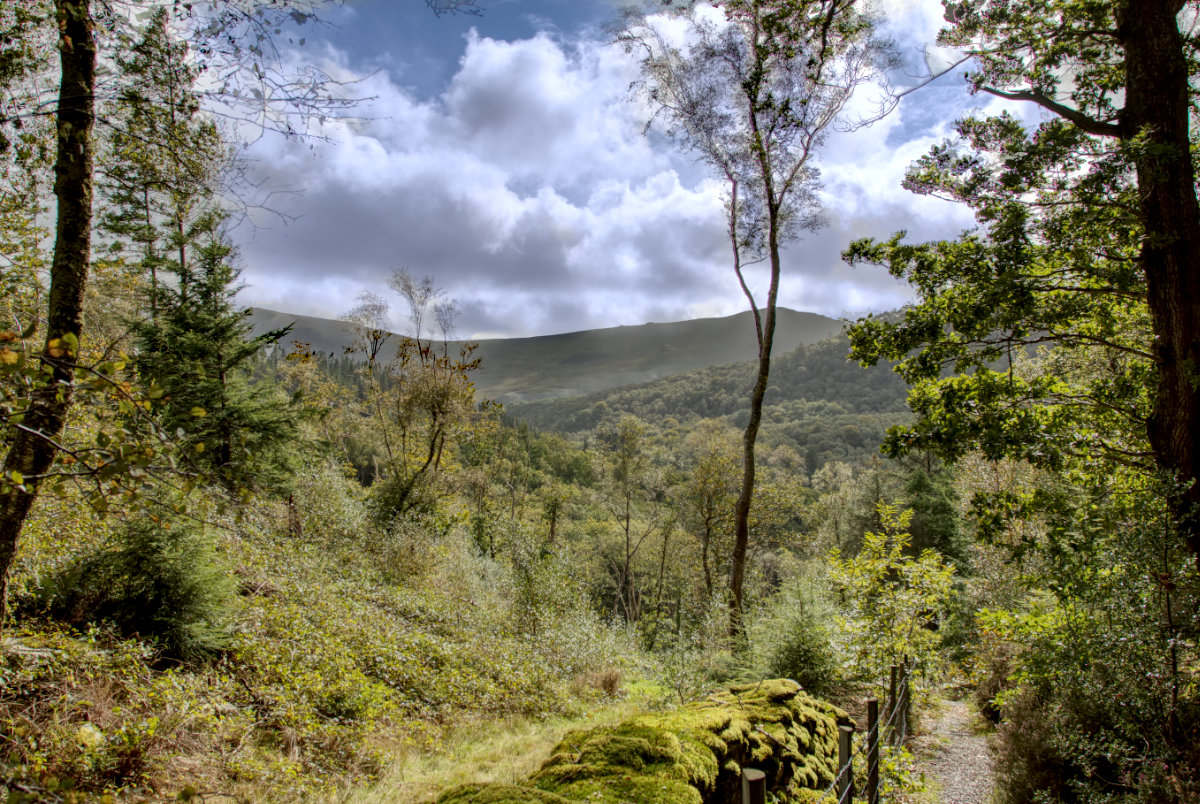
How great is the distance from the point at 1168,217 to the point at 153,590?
11.6m

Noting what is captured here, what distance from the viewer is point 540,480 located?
183 ft

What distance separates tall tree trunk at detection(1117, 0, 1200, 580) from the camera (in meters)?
5.26

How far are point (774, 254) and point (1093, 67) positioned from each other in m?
5.69

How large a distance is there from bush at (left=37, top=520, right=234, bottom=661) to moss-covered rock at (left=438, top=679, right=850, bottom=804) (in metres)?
5.19

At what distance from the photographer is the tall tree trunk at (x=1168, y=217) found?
526 centimetres

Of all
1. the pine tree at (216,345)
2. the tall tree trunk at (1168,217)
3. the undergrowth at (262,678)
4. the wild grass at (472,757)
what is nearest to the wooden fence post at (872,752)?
the wild grass at (472,757)

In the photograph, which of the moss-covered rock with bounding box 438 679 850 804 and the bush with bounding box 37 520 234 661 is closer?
the moss-covered rock with bounding box 438 679 850 804

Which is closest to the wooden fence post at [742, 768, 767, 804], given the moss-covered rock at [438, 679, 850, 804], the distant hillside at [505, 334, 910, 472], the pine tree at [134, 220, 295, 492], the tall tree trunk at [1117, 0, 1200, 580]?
the moss-covered rock at [438, 679, 850, 804]

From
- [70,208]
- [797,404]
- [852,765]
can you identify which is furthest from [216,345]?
[797,404]

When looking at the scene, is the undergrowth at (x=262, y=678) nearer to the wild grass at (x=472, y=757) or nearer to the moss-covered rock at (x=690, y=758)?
the wild grass at (x=472, y=757)

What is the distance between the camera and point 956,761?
8.69 m

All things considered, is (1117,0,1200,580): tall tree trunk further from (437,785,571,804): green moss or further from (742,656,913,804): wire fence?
(437,785,571,804): green moss

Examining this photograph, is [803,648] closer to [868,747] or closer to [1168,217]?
[868,747]

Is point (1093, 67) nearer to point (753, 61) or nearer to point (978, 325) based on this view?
point (978, 325)
